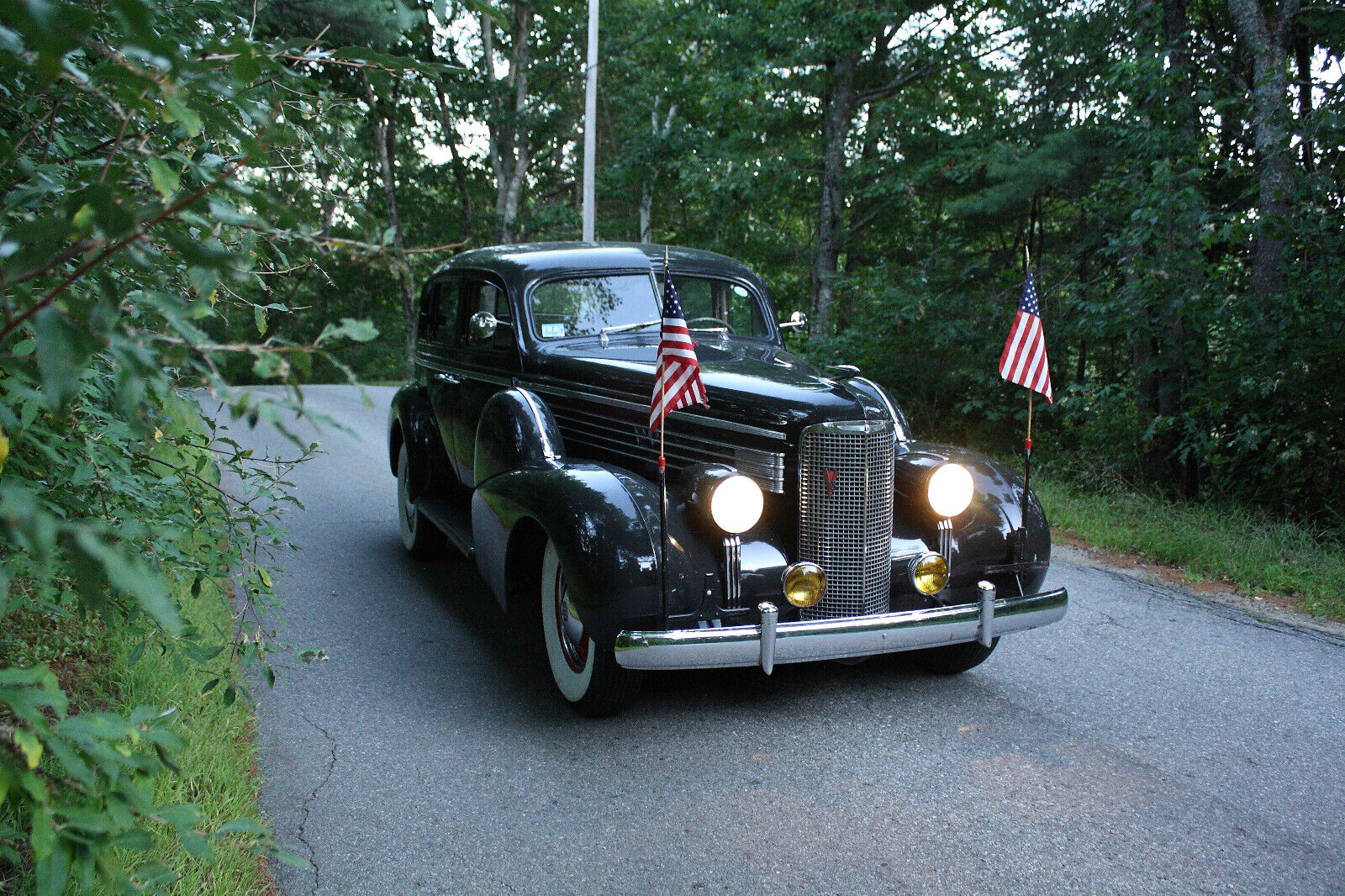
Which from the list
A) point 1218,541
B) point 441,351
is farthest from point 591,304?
point 1218,541

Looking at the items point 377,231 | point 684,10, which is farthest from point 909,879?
point 684,10

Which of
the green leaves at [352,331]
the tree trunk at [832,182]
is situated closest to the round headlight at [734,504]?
the green leaves at [352,331]

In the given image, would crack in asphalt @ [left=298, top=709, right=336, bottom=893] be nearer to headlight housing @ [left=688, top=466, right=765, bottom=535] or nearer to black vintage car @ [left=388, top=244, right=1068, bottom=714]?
black vintage car @ [left=388, top=244, right=1068, bottom=714]

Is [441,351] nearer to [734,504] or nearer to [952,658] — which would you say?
[734,504]

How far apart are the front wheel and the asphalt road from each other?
0.31ft

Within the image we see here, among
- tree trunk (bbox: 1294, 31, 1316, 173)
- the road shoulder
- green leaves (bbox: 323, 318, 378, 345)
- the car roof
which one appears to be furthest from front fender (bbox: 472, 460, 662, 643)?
tree trunk (bbox: 1294, 31, 1316, 173)

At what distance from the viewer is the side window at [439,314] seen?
19.5ft

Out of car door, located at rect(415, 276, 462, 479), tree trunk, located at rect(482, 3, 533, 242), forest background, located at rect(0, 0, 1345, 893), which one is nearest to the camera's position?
forest background, located at rect(0, 0, 1345, 893)

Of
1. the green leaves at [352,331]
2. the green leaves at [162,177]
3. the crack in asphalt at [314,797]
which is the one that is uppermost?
the green leaves at [162,177]

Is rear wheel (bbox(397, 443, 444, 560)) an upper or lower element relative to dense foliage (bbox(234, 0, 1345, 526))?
lower

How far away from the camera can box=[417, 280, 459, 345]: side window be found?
19.5 feet

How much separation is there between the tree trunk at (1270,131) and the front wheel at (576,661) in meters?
6.00

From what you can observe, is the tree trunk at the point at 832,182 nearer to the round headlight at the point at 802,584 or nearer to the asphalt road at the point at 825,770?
the asphalt road at the point at 825,770

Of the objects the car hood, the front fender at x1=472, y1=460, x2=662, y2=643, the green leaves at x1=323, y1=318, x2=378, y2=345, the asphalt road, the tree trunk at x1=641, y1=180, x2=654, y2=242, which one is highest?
the tree trunk at x1=641, y1=180, x2=654, y2=242
